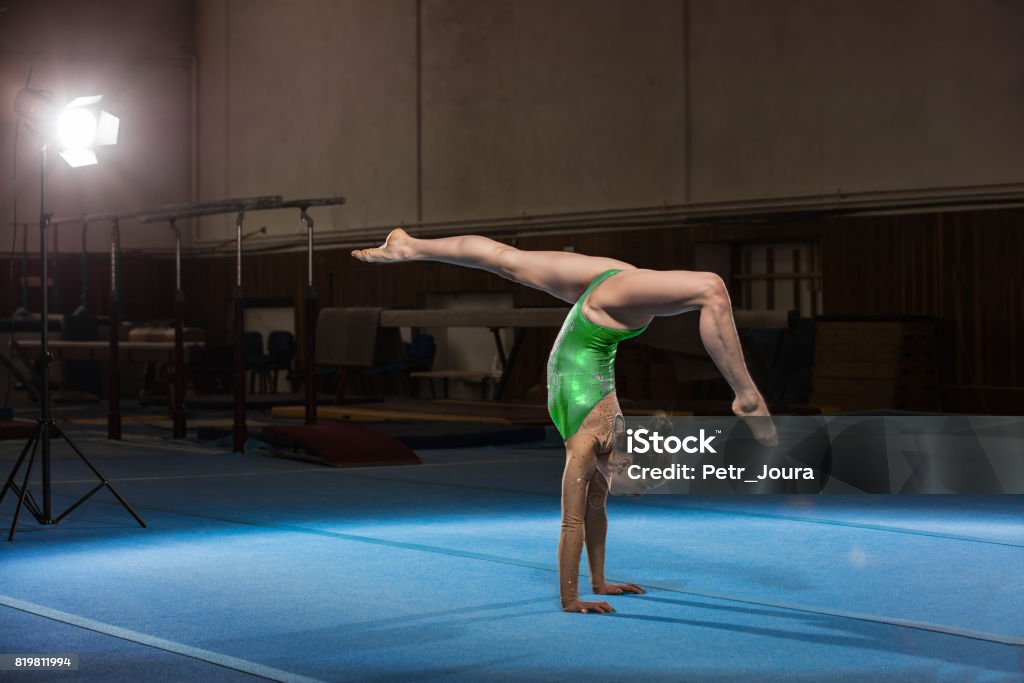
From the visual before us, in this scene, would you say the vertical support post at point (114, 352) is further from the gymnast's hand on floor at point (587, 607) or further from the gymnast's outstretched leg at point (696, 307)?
the gymnast's outstretched leg at point (696, 307)

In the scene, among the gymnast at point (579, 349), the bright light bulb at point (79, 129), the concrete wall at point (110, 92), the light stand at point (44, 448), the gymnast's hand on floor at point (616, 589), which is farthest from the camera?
the concrete wall at point (110, 92)

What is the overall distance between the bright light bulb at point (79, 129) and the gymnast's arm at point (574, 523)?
4481 millimetres

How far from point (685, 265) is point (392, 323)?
12.2 feet

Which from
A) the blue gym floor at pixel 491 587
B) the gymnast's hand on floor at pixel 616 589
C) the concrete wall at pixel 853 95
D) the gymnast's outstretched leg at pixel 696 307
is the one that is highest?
the concrete wall at pixel 853 95

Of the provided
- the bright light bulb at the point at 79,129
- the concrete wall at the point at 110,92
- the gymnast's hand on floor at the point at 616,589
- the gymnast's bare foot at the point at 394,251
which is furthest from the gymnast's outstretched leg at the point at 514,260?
the concrete wall at the point at 110,92

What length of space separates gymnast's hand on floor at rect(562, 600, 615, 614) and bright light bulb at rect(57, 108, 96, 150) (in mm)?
4703

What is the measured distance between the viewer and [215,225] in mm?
22469

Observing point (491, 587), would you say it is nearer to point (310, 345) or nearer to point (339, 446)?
point (339, 446)

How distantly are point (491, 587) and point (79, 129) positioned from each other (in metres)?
4.46

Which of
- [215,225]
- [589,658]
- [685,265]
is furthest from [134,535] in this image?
[215,225]

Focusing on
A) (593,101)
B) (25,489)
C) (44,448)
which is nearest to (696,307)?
(44,448)

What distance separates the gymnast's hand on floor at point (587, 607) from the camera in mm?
5031

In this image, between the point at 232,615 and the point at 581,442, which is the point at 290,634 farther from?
the point at 581,442

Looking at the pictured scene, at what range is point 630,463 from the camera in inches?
190
